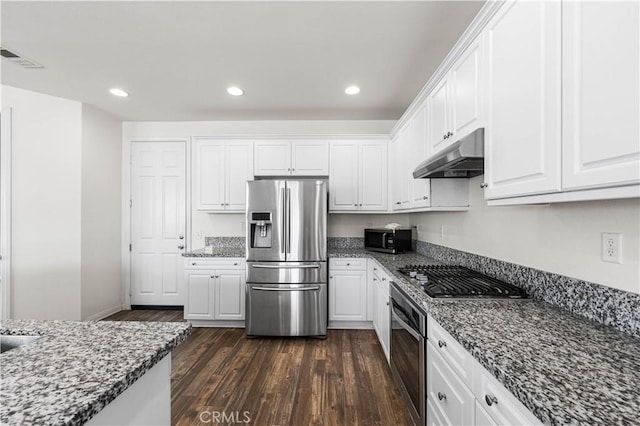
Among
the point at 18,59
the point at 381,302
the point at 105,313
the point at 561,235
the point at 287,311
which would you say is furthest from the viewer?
the point at 105,313

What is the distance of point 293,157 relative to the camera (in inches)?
142

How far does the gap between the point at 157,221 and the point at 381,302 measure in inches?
130

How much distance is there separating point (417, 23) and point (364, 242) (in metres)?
2.54

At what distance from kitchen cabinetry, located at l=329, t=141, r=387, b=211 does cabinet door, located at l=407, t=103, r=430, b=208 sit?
32.5 inches

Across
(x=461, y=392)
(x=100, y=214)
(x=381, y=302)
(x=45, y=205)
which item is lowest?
(x=381, y=302)

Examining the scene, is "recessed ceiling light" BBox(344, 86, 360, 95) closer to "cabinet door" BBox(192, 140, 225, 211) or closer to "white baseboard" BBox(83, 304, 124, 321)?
"cabinet door" BBox(192, 140, 225, 211)

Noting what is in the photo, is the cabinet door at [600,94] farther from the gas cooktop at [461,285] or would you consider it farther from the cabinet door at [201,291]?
the cabinet door at [201,291]

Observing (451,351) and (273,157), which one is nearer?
(451,351)

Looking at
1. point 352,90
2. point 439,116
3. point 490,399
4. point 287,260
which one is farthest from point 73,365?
point 352,90

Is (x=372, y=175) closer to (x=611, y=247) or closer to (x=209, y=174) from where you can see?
(x=209, y=174)

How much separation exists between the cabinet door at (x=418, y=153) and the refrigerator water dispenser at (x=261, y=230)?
1.54 m

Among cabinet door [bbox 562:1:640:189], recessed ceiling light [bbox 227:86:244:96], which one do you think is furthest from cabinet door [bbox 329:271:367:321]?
cabinet door [bbox 562:1:640:189]

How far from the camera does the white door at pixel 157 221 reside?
4016mm

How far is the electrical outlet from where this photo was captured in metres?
1.09
